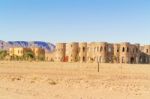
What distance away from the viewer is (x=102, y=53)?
95.8 metres

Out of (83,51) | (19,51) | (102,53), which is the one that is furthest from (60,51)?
(19,51)

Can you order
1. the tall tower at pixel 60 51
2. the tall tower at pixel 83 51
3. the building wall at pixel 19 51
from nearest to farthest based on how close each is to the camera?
the tall tower at pixel 83 51
the tall tower at pixel 60 51
the building wall at pixel 19 51

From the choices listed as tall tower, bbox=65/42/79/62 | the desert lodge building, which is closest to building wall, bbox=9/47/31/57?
the desert lodge building

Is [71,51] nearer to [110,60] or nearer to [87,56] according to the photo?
[87,56]

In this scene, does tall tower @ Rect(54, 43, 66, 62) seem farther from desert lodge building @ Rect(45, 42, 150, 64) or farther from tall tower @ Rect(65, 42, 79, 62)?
tall tower @ Rect(65, 42, 79, 62)

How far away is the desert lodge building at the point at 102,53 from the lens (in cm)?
9606

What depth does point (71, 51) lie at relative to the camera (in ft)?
337

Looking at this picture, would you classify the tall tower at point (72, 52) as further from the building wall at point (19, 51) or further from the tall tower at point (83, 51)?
the building wall at point (19, 51)

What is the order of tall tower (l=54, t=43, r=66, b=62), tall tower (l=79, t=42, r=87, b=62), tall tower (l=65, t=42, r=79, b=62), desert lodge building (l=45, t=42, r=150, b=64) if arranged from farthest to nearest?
tall tower (l=54, t=43, r=66, b=62) → tall tower (l=65, t=42, r=79, b=62) → tall tower (l=79, t=42, r=87, b=62) → desert lodge building (l=45, t=42, r=150, b=64)

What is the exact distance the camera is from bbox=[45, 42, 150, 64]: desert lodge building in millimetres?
96062

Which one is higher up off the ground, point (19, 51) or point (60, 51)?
point (19, 51)

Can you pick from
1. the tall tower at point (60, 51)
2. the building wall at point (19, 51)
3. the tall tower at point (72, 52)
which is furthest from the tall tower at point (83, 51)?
A: the building wall at point (19, 51)

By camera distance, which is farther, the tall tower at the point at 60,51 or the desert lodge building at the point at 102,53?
the tall tower at the point at 60,51

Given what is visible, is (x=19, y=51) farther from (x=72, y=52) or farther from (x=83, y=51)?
(x=83, y=51)
